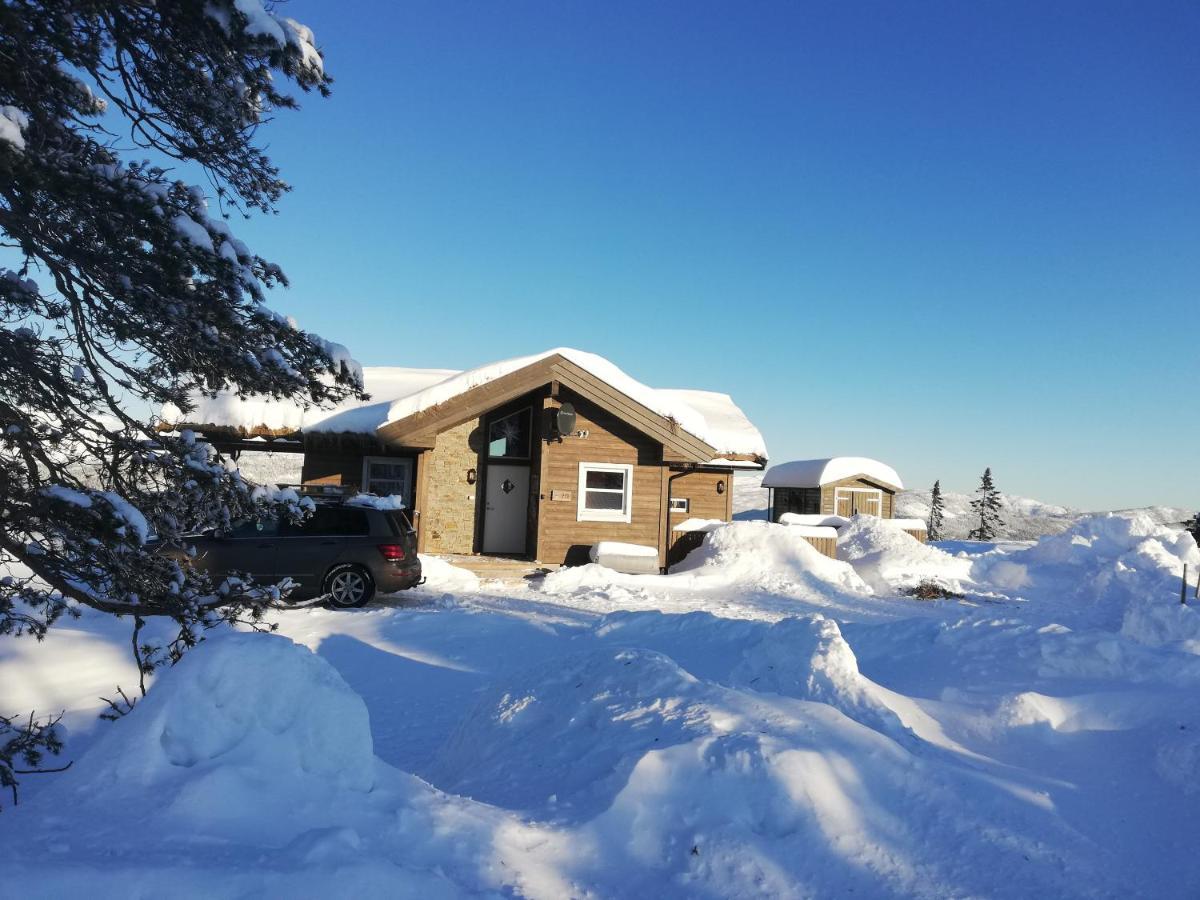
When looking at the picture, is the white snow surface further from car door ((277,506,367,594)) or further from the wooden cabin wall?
the wooden cabin wall

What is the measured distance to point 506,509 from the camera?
17688mm

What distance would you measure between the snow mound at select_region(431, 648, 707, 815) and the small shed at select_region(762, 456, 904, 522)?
28447 millimetres

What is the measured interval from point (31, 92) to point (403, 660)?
6.48 meters

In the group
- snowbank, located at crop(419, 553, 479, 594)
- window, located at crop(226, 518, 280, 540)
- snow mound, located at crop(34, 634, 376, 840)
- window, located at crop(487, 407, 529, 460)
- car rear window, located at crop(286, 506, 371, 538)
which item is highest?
window, located at crop(487, 407, 529, 460)

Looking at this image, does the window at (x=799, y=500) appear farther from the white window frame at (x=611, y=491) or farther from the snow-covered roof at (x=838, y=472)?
the white window frame at (x=611, y=491)

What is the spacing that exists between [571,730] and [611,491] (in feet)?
41.5

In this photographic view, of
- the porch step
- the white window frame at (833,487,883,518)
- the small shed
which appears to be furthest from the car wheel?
the white window frame at (833,487,883,518)

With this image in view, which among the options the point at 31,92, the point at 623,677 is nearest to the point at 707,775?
the point at 623,677

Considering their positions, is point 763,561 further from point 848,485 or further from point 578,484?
point 848,485

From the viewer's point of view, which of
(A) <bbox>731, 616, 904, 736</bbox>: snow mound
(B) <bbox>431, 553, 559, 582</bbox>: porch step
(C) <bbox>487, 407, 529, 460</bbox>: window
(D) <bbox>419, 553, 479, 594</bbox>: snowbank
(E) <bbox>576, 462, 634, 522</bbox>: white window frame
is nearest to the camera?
(A) <bbox>731, 616, 904, 736</bbox>: snow mound

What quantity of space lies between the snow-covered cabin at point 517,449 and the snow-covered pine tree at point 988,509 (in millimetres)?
35813

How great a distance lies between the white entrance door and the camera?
57.4ft

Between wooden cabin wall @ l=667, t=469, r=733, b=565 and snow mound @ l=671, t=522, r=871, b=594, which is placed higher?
wooden cabin wall @ l=667, t=469, r=733, b=565

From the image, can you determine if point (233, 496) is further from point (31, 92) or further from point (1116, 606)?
point (1116, 606)
